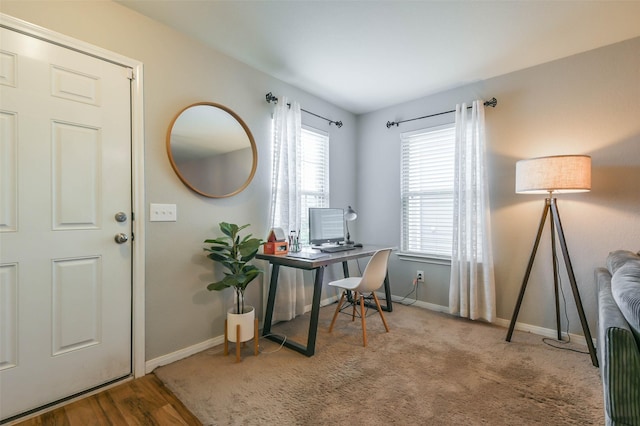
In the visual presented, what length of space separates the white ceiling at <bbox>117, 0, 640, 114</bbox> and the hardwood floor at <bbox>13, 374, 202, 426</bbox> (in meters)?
2.47

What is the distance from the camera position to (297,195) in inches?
114

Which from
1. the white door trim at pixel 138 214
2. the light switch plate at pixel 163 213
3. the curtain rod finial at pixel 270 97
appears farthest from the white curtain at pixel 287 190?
the white door trim at pixel 138 214

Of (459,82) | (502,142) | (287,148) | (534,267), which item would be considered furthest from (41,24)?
(534,267)

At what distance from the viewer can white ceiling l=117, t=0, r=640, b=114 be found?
1.86 metres

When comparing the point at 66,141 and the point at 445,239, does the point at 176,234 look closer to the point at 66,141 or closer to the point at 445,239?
the point at 66,141

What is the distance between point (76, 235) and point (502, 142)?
139 inches

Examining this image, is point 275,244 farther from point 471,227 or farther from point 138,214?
point 471,227

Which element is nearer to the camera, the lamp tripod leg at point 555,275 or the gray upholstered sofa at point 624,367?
the gray upholstered sofa at point 624,367

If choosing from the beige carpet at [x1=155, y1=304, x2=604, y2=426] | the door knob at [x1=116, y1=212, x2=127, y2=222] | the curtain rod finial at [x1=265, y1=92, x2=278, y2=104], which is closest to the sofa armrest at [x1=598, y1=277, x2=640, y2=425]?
the beige carpet at [x1=155, y1=304, x2=604, y2=426]

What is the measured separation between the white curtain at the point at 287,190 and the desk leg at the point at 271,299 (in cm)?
11

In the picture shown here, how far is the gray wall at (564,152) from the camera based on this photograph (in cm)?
224

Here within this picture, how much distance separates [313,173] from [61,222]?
2270mm

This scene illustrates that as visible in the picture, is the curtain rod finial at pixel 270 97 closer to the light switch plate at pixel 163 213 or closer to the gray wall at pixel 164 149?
the gray wall at pixel 164 149

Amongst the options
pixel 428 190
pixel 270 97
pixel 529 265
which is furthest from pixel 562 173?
pixel 270 97
